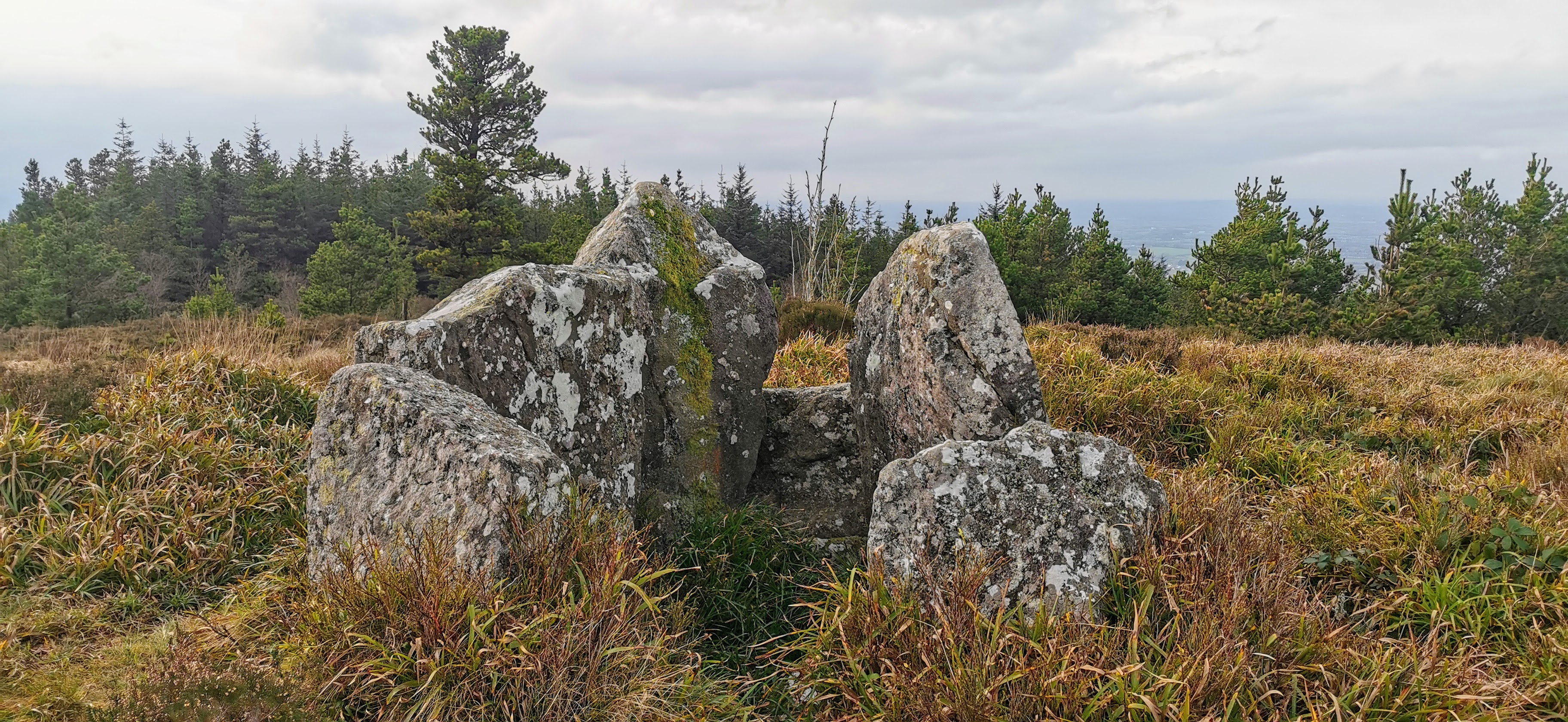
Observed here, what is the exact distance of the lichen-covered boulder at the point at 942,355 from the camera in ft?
15.9

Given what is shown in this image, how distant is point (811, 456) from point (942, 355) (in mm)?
1619

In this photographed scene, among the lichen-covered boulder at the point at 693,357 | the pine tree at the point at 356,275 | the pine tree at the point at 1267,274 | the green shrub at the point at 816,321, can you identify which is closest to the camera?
the lichen-covered boulder at the point at 693,357

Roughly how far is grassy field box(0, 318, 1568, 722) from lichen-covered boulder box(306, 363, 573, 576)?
14 centimetres

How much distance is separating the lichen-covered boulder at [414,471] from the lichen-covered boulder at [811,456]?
2.52 meters

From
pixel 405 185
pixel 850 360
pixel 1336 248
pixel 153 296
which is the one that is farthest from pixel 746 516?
pixel 405 185

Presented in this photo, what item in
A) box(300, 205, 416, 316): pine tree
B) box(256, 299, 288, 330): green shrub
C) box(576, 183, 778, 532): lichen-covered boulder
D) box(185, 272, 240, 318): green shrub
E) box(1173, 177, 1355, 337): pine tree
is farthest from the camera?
box(300, 205, 416, 316): pine tree

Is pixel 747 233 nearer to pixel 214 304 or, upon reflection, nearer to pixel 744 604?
pixel 214 304

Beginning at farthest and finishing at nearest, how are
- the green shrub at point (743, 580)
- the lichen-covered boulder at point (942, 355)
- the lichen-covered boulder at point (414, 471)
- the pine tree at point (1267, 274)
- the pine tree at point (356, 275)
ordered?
the pine tree at point (356, 275), the pine tree at point (1267, 274), the lichen-covered boulder at point (942, 355), the green shrub at point (743, 580), the lichen-covered boulder at point (414, 471)

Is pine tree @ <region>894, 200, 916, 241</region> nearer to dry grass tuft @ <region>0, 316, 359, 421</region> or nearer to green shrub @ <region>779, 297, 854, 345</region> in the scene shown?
green shrub @ <region>779, 297, 854, 345</region>

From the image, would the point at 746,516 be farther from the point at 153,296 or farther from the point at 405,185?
the point at 405,185

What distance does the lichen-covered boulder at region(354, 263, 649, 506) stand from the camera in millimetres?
4250

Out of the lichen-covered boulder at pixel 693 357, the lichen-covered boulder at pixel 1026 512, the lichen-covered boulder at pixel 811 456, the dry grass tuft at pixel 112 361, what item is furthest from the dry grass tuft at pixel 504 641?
the dry grass tuft at pixel 112 361

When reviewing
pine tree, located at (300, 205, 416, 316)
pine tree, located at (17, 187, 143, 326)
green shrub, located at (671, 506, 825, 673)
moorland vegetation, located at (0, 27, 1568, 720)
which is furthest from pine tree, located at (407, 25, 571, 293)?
green shrub, located at (671, 506, 825, 673)

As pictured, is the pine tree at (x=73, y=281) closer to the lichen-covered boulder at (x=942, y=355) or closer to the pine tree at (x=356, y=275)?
the pine tree at (x=356, y=275)
